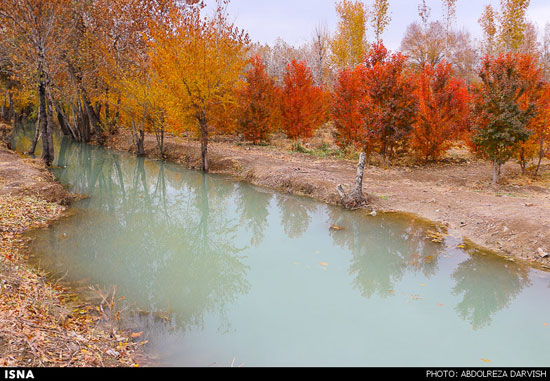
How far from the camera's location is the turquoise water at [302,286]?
16.6ft

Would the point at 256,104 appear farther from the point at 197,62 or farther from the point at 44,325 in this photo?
the point at 44,325

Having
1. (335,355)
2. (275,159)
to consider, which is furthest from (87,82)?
(335,355)

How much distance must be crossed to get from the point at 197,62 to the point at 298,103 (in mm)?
8295

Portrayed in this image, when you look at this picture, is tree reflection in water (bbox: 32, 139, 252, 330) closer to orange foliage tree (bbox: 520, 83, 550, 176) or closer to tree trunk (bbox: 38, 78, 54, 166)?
tree trunk (bbox: 38, 78, 54, 166)

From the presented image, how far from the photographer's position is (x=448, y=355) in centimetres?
491

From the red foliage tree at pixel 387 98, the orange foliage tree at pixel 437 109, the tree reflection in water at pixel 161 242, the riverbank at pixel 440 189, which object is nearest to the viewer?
the tree reflection in water at pixel 161 242

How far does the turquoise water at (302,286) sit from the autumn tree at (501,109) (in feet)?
17.6

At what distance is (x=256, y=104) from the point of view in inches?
904

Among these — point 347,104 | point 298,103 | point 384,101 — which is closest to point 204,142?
point 298,103

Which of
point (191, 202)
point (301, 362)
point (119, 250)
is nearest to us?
point (301, 362)

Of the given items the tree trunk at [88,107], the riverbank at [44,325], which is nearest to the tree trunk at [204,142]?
the riverbank at [44,325]

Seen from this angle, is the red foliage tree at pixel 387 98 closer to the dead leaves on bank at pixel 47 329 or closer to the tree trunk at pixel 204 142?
the tree trunk at pixel 204 142

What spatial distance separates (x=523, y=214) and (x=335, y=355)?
287 inches

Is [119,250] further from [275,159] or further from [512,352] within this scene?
[275,159]
